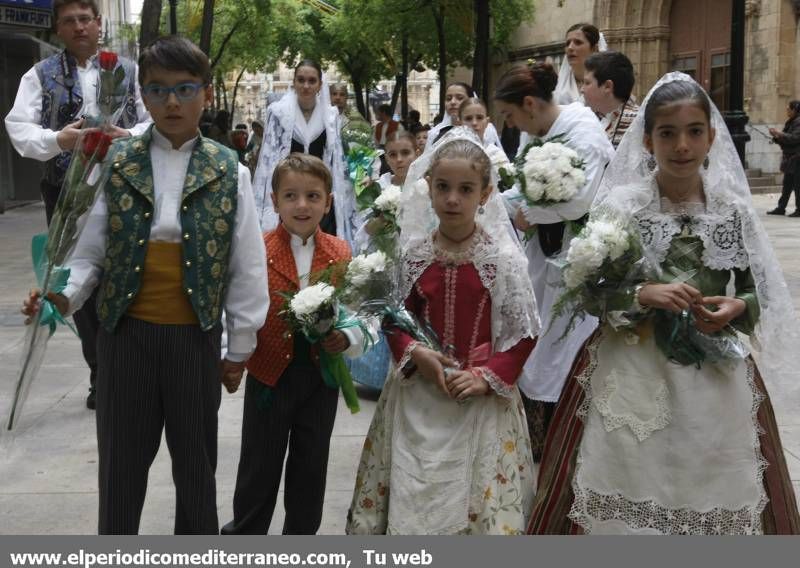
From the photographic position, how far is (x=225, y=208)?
10.2 ft

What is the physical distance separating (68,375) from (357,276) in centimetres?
380

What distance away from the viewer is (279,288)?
3648 millimetres

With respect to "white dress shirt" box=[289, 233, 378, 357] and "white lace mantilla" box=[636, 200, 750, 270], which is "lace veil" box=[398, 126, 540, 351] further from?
"white lace mantilla" box=[636, 200, 750, 270]

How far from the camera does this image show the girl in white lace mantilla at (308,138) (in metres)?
→ 7.63

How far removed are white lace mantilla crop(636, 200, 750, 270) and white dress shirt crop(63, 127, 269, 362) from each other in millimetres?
1279

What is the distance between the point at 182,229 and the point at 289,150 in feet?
15.5

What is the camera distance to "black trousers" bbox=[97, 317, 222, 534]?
3.09 metres

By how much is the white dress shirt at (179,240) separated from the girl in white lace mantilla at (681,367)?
1133 millimetres

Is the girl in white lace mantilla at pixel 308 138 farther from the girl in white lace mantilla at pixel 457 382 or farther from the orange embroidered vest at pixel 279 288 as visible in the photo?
the girl in white lace mantilla at pixel 457 382

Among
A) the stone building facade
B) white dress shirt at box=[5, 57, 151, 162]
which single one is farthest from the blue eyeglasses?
the stone building facade

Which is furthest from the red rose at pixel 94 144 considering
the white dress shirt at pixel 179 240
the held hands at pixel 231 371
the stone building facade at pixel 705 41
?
the stone building facade at pixel 705 41

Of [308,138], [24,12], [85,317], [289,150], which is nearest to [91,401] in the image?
[85,317]
